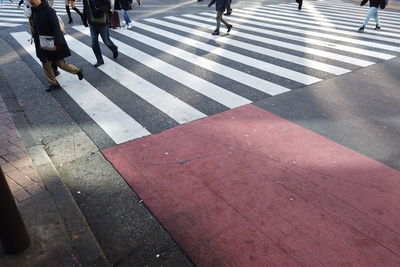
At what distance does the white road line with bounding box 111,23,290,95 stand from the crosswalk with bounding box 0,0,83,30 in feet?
21.6

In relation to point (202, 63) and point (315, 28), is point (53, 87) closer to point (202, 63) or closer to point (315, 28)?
point (202, 63)

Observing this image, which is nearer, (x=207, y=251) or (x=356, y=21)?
(x=207, y=251)

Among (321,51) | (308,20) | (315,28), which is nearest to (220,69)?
(321,51)

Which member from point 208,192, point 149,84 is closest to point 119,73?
point 149,84

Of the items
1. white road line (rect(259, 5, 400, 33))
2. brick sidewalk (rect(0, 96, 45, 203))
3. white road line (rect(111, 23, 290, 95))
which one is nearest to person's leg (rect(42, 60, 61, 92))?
brick sidewalk (rect(0, 96, 45, 203))

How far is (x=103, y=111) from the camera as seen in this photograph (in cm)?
624

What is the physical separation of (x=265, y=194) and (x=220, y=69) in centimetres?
503

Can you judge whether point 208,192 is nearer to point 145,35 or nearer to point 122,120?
point 122,120

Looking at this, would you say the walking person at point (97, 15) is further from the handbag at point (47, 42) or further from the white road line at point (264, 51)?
the white road line at point (264, 51)

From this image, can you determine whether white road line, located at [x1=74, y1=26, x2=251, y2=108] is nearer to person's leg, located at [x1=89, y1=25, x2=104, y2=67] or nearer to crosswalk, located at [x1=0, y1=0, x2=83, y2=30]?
person's leg, located at [x1=89, y1=25, x2=104, y2=67]

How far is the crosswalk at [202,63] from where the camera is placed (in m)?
6.33

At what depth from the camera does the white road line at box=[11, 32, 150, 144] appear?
548 centimetres

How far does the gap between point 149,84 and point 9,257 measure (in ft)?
16.5

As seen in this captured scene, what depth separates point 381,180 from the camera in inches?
169
